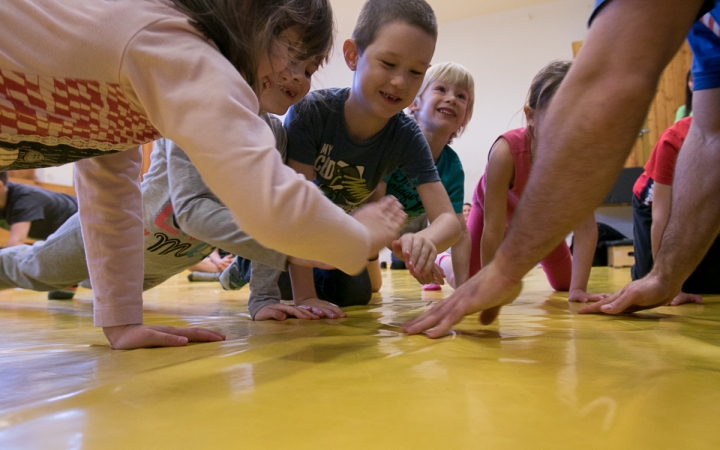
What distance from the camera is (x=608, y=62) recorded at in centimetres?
71

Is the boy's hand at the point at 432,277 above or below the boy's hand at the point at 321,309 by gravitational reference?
above

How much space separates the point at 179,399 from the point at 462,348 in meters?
0.42

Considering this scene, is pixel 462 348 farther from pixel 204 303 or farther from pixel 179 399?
pixel 204 303

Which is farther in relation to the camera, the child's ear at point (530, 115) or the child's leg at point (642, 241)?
the child's leg at point (642, 241)

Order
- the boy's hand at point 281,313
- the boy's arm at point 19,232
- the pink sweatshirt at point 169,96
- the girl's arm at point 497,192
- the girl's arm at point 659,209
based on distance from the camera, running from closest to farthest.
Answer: the pink sweatshirt at point 169,96
the boy's hand at point 281,313
the girl's arm at point 497,192
the girl's arm at point 659,209
the boy's arm at point 19,232

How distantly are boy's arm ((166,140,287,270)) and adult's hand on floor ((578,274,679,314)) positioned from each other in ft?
2.44

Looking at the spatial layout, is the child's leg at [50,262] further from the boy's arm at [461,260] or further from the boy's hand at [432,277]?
the boy's arm at [461,260]

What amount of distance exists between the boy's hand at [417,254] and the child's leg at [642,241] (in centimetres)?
138

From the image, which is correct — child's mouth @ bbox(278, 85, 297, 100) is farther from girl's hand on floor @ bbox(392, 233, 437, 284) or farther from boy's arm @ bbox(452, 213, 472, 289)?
boy's arm @ bbox(452, 213, 472, 289)

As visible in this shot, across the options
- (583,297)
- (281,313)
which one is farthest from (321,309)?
(583,297)

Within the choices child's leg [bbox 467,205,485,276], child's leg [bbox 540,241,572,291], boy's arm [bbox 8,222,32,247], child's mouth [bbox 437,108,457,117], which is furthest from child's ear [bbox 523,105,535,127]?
boy's arm [bbox 8,222,32,247]

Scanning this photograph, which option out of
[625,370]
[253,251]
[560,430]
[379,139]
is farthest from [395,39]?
[560,430]

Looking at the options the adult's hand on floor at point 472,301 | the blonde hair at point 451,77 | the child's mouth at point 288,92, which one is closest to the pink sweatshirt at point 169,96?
the adult's hand on floor at point 472,301

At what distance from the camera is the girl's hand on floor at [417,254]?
3.50ft
